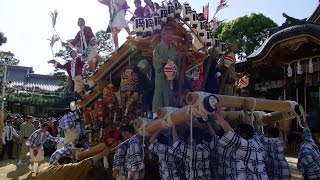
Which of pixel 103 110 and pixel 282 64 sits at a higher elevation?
pixel 282 64

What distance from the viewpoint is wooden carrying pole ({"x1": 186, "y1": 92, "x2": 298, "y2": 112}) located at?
399 centimetres

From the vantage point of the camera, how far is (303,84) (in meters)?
13.5

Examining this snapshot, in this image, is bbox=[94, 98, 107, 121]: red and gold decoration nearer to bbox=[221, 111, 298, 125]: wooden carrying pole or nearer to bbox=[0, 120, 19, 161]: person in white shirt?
bbox=[221, 111, 298, 125]: wooden carrying pole

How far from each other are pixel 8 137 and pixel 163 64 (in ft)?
41.8

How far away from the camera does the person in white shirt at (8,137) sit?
1602cm

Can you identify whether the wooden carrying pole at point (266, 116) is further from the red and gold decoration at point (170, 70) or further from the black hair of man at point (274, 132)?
the red and gold decoration at point (170, 70)

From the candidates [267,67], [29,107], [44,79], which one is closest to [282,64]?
[267,67]

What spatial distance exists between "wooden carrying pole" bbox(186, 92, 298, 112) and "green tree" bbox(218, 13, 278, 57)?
58.1ft

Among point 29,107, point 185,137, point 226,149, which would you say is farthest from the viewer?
point 29,107

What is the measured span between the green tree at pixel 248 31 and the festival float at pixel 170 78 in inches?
626

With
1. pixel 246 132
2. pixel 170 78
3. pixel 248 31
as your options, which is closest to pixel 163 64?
pixel 170 78

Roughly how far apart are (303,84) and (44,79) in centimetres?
2923

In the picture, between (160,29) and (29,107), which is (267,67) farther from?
(29,107)

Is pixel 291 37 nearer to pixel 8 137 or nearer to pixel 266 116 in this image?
pixel 266 116
